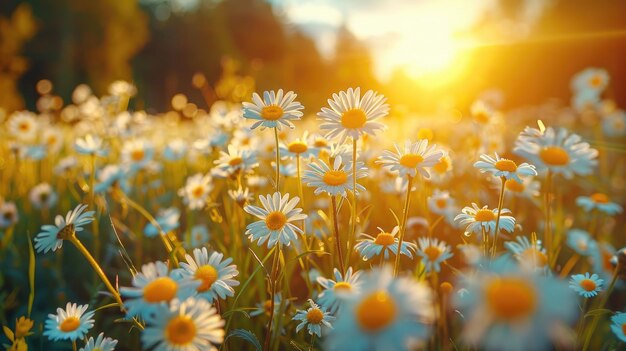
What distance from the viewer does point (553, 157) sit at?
46.6 inches

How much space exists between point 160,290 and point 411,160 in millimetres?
680

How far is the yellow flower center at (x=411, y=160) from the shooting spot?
1.17m

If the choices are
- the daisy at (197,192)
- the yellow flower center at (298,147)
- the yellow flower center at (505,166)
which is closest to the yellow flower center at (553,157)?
the yellow flower center at (505,166)

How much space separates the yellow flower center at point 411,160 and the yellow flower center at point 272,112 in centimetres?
40

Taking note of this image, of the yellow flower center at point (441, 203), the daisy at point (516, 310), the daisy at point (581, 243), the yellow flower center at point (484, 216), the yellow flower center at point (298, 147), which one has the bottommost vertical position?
the daisy at point (581, 243)

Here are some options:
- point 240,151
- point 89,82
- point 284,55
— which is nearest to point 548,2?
point 284,55

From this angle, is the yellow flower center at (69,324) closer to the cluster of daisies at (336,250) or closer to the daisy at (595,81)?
the cluster of daisies at (336,250)

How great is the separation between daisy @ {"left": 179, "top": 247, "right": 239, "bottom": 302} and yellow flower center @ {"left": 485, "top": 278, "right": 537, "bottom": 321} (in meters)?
0.65

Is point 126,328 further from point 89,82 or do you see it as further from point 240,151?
point 89,82

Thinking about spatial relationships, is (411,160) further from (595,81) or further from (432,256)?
A: (595,81)

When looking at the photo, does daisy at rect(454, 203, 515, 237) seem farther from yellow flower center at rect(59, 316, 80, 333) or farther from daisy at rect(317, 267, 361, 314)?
yellow flower center at rect(59, 316, 80, 333)

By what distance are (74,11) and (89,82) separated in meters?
4.22

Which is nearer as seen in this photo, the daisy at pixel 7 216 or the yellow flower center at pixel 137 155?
the daisy at pixel 7 216

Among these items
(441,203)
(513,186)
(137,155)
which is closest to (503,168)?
(513,186)
